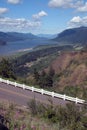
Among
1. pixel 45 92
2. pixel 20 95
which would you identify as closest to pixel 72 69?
pixel 45 92

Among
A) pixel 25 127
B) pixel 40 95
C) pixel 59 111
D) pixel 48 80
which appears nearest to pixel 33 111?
pixel 59 111

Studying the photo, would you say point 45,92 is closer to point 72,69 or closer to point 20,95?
point 20,95

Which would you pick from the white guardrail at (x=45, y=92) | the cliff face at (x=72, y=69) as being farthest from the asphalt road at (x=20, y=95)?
the cliff face at (x=72, y=69)

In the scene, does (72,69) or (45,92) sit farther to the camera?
(72,69)

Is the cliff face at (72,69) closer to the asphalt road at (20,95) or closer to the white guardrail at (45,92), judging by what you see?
the white guardrail at (45,92)

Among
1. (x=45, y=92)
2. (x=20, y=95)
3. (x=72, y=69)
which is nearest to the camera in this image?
(x=20, y=95)

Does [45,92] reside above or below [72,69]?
above

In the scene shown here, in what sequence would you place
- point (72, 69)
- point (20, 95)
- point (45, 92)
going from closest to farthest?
point (20, 95) → point (45, 92) → point (72, 69)

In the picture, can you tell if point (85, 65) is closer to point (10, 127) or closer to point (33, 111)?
point (33, 111)
